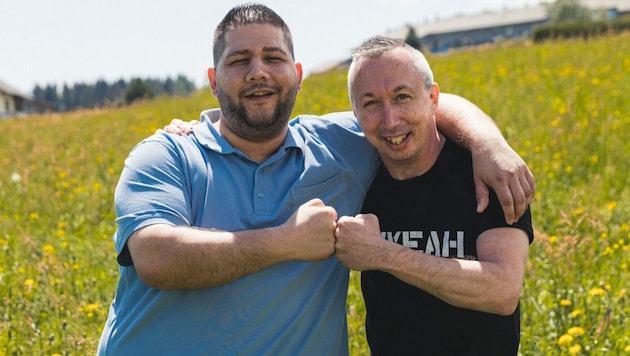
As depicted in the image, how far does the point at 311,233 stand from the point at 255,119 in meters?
0.57

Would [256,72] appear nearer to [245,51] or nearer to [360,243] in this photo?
[245,51]

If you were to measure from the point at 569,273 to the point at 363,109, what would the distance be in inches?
78.6

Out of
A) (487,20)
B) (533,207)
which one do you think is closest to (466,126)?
(533,207)

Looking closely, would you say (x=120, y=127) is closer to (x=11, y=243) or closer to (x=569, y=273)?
(x=11, y=243)

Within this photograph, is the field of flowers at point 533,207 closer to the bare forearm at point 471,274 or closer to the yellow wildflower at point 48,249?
the yellow wildflower at point 48,249

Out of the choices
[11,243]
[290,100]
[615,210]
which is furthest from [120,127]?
[290,100]

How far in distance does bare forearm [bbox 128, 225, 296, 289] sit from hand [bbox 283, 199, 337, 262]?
6cm

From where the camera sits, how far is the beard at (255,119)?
2.50 m

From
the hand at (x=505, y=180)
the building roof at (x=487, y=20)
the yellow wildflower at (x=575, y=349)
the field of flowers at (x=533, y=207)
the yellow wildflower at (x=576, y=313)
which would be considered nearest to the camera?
the hand at (x=505, y=180)

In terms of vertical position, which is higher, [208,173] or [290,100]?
[290,100]

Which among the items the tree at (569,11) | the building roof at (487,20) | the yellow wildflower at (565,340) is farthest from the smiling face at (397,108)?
the building roof at (487,20)

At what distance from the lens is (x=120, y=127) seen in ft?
40.6

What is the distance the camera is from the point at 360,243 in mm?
2252

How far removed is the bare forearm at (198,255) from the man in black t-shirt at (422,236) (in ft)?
0.98
